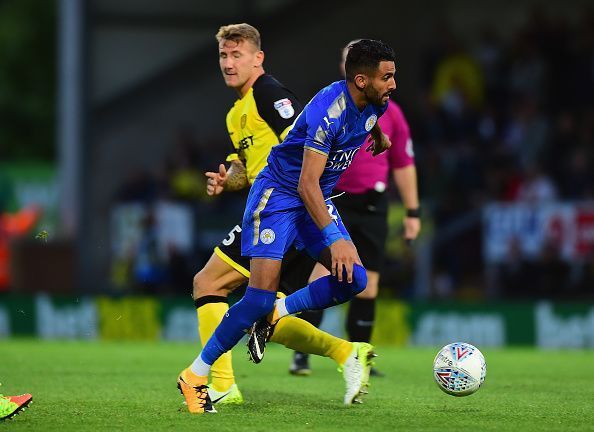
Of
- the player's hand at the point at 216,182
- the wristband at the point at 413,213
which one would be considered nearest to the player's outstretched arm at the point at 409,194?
the wristband at the point at 413,213

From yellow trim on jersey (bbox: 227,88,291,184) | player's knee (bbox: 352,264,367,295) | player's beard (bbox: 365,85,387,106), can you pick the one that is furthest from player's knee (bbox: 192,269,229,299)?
player's beard (bbox: 365,85,387,106)

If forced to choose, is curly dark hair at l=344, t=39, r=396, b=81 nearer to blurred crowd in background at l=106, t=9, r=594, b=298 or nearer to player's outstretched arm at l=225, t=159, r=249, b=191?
player's outstretched arm at l=225, t=159, r=249, b=191

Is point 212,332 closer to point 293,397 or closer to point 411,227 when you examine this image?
point 293,397

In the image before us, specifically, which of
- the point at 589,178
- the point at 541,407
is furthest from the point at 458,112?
the point at 541,407

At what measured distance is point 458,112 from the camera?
52.5ft

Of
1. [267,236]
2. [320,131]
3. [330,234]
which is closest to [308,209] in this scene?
[330,234]

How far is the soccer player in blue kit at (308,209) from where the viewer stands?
6.13 m

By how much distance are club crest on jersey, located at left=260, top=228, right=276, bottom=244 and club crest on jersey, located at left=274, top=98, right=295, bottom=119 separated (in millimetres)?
826

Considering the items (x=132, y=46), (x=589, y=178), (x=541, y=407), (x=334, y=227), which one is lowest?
(x=541, y=407)

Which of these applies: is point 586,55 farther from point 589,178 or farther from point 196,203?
point 196,203

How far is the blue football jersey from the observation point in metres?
6.13

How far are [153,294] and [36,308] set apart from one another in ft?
5.06

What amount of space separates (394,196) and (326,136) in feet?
26.7

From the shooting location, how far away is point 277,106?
6848 mm
